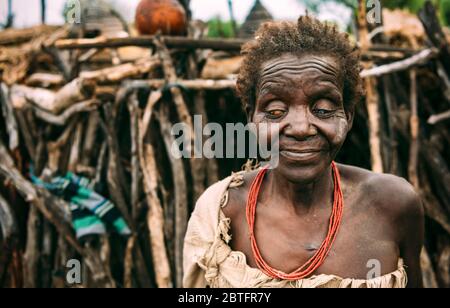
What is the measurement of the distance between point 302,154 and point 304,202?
314mm

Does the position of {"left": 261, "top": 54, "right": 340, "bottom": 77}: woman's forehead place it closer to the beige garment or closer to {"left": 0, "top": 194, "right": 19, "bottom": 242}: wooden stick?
the beige garment

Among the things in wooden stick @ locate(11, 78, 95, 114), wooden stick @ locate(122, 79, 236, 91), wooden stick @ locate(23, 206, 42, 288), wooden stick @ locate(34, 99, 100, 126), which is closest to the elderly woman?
wooden stick @ locate(122, 79, 236, 91)

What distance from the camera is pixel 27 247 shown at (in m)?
4.09

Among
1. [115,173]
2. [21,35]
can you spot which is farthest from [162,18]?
[21,35]

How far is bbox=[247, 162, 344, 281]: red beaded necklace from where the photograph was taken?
6.43 feet

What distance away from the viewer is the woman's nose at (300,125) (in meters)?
1.80

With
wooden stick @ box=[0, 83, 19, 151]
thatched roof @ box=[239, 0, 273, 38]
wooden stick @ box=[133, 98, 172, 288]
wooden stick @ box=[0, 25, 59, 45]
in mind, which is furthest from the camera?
wooden stick @ box=[0, 25, 59, 45]

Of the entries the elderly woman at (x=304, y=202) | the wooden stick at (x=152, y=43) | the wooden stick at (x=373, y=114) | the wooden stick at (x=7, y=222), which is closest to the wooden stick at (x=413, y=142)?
the wooden stick at (x=373, y=114)

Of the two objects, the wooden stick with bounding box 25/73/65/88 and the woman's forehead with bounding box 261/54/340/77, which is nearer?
the woman's forehead with bounding box 261/54/340/77

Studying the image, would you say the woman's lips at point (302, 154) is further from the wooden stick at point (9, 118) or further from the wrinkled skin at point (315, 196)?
the wooden stick at point (9, 118)

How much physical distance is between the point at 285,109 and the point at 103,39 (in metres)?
2.79

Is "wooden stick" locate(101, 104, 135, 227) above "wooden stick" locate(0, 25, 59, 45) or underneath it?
underneath
